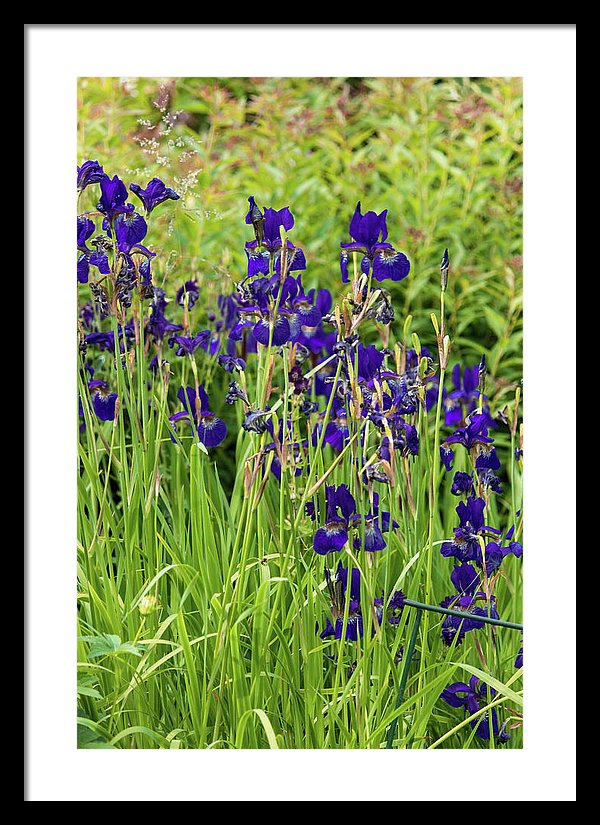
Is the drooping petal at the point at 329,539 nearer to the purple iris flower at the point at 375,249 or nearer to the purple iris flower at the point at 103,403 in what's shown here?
the purple iris flower at the point at 375,249

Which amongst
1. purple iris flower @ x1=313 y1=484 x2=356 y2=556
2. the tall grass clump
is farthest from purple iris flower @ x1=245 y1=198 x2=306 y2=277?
purple iris flower @ x1=313 y1=484 x2=356 y2=556

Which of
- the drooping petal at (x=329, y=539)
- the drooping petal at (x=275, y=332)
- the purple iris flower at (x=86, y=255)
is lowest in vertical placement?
the drooping petal at (x=329, y=539)

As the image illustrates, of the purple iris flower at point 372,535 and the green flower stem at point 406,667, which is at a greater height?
the purple iris flower at point 372,535

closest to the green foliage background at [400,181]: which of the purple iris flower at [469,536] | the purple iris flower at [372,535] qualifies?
the purple iris flower at [469,536]

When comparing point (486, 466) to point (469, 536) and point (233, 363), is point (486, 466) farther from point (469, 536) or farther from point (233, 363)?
point (233, 363)

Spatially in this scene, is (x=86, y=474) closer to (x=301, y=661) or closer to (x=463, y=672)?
(x=301, y=661)

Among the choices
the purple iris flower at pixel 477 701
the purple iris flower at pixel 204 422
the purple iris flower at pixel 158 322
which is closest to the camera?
the purple iris flower at pixel 477 701

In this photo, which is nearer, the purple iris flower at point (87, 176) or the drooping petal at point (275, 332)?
the drooping petal at point (275, 332)

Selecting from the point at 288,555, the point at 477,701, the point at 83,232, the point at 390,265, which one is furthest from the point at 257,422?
the point at 477,701
